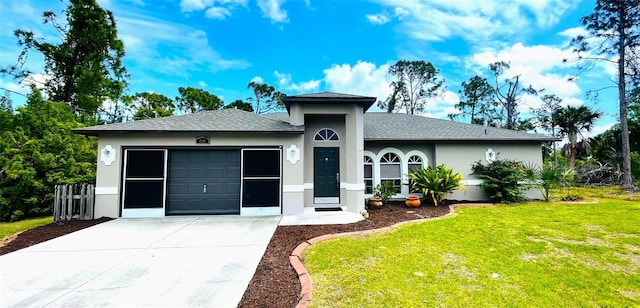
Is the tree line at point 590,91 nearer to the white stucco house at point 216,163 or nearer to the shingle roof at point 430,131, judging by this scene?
the shingle roof at point 430,131

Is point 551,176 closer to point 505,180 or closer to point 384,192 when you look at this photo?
point 505,180

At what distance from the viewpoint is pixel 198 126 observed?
27.8ft

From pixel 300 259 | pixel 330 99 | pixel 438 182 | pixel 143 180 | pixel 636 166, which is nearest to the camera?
pixel 300 259

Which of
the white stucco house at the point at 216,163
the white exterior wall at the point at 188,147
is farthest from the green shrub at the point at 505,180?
the white exterior wall at the point at 188,147

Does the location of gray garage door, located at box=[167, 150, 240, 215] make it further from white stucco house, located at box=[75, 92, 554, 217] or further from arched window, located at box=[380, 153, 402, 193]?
arched window, located at box=[380, 153, 402, 193]

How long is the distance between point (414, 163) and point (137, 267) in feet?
32.2

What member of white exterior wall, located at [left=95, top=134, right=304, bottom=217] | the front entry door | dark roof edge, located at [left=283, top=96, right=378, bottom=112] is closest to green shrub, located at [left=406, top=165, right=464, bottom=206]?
the front entry door

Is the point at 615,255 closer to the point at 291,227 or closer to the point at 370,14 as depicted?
the point at 291,227

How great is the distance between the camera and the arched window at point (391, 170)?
425 inches

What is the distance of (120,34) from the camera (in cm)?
2220

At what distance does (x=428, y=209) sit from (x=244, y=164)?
21.3 feet

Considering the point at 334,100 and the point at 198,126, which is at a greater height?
the point at 334,100

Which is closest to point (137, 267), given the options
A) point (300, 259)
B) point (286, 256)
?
point (286, 256)

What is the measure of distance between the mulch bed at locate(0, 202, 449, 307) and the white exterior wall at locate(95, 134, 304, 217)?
0.70 m
